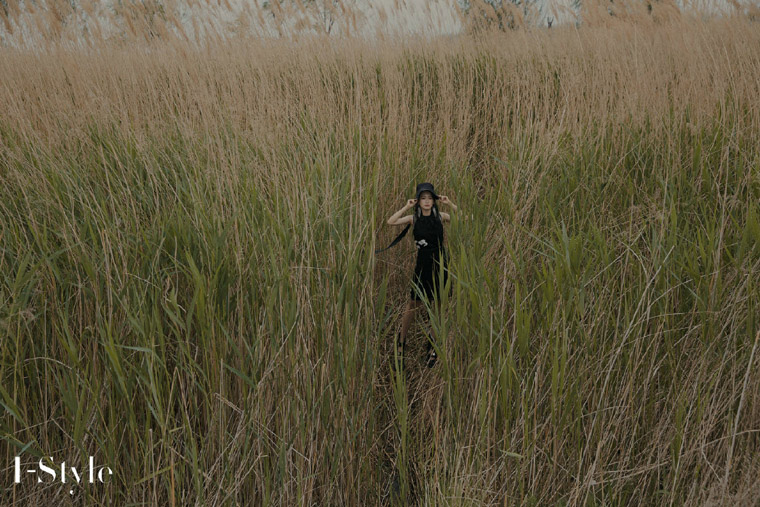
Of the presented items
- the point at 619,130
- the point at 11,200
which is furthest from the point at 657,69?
the point at 11,200

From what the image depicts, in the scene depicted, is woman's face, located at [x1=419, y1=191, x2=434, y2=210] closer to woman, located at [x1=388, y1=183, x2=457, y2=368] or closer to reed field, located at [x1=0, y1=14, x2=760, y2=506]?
woman, located at [x1=388, y1=183, x2=457, y2=368]

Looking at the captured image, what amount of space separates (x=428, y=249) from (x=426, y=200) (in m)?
0.18

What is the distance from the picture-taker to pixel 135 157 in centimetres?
237

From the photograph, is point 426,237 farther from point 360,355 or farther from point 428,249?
point 360,355

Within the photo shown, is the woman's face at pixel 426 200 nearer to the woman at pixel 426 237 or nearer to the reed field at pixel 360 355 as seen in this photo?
the woman at pixel 426 237

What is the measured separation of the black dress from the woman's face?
0.12 ft

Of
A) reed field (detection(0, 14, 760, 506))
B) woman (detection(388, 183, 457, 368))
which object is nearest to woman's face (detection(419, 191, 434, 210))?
woman (detection(388, 183, 457, 368))

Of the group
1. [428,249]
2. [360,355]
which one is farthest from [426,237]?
[360,355]

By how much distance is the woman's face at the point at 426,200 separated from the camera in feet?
5.48

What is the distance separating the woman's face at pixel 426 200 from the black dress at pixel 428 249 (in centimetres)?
4

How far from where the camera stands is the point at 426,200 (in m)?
1.68

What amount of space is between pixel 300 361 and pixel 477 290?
598mm

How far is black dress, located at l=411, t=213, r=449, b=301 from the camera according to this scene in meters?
1.70

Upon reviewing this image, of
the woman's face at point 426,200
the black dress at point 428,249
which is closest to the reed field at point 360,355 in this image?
the black dress at point 428,249
